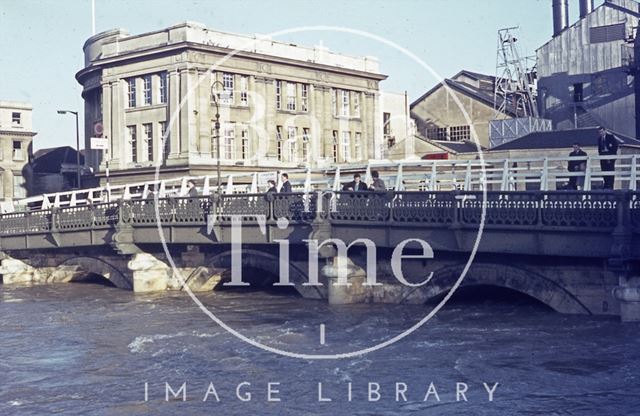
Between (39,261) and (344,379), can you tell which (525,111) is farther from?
(344,379)

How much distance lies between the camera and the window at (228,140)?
58.0 m

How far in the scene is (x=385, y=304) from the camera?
26859 mm

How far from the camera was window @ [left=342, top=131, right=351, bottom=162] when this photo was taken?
67625mm

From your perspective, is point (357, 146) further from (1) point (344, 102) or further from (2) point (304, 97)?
(2) point (304, 97)

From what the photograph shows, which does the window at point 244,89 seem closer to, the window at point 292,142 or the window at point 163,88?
the window at point 163,88

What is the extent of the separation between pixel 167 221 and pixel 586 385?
19.1 m

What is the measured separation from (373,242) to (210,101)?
111 ft

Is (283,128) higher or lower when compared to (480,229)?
higher

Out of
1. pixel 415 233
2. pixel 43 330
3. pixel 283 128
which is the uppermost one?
pixel 283 128

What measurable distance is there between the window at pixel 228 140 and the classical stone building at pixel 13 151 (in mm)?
30739

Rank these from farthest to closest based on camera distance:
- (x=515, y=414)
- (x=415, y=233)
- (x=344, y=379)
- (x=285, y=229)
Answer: (x=285, y=229) < (x=415, y=233) < (x=344, y=379) < (x=515, y=414)

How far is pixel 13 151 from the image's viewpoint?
8238cm

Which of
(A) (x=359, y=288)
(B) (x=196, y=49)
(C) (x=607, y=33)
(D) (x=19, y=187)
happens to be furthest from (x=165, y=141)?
(A) (x=359, y=288)

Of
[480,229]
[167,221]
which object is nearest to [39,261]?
[167,221]
